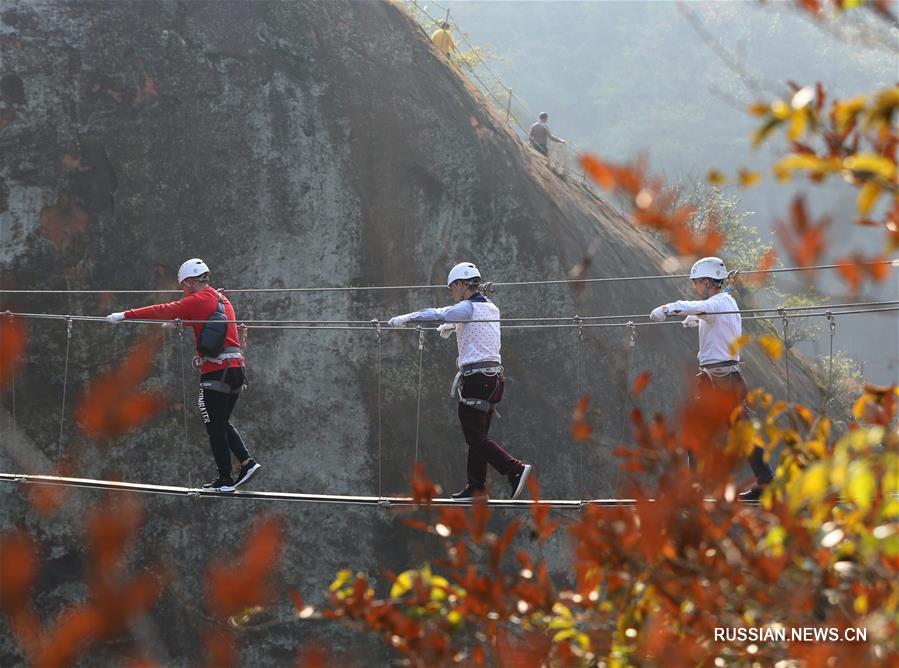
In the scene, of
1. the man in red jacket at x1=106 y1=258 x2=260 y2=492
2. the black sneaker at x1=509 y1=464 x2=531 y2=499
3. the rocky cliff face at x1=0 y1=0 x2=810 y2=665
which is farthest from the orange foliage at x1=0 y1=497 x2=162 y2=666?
the black sneaker at x1=509 y1=464 x2=531 y2=499

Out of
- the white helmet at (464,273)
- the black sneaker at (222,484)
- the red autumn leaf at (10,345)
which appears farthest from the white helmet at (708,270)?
the red autumn leaf at (10,345)

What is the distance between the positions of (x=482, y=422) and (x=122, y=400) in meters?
3.57

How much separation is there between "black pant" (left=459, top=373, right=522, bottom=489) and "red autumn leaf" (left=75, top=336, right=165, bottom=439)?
10.3ft

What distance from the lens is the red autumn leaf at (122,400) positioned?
8.86m

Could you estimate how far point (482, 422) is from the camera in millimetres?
6707

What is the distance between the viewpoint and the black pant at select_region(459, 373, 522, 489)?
6.61 m

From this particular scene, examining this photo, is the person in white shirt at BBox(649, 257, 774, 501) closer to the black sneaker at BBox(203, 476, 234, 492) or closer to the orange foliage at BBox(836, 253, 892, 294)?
the black sneaker at BBox(203, 476, 234, 492)

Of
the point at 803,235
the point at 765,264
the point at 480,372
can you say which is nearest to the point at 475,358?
the point at 480,372

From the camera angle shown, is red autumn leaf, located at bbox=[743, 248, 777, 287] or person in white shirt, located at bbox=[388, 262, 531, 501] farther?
person in white shirt, located at bbox=[388, 262, 531, 501]

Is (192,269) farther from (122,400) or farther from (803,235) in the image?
(803,235)

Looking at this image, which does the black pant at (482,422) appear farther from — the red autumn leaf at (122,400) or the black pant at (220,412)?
the red autumn leaf at (122,400)

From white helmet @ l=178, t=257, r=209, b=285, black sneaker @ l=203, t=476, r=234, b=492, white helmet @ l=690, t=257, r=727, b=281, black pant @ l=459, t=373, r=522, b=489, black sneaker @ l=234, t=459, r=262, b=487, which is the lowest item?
black sneaker @ l=203, t=476, r=234, b=492

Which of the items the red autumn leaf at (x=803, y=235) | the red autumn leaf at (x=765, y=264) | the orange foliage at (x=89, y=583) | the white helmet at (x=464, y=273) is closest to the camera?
the red autumn leaf at (x=803, y=235)

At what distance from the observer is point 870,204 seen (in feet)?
5.65
